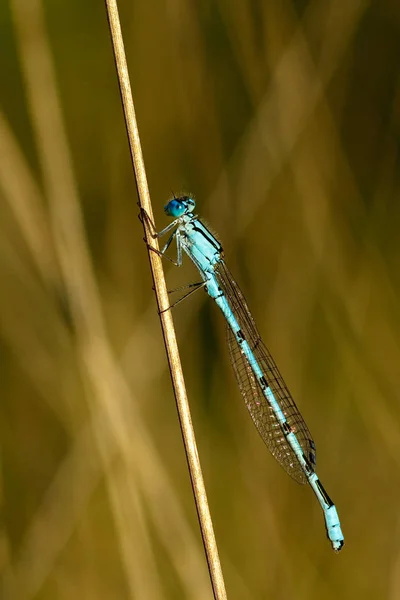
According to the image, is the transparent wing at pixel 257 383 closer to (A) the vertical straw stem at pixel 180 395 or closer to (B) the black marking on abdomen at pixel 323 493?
(B) the black marking on abdomen at pixel 323 493

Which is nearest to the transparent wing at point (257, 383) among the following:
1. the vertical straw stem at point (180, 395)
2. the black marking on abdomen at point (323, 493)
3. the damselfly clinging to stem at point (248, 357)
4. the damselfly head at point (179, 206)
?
the damselfly clinging to stem at point (248, 357)

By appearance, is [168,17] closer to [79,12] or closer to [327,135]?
[79,12]

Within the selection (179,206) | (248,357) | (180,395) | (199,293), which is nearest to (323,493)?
(248,357)

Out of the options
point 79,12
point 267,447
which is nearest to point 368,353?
point 267,447

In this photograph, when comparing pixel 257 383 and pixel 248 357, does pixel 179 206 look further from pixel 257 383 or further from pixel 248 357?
pixel 257 383

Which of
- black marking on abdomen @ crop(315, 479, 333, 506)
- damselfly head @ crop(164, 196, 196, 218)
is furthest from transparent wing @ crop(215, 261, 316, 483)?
damselfly head @ crop(164, 196, 196, 218)

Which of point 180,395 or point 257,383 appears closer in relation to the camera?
point 180,395

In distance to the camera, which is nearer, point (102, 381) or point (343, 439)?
point (102, 381)

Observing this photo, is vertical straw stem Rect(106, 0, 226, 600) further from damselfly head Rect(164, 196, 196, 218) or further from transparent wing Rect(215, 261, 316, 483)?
transparent wing Rect(215, 261, 316, 483)
